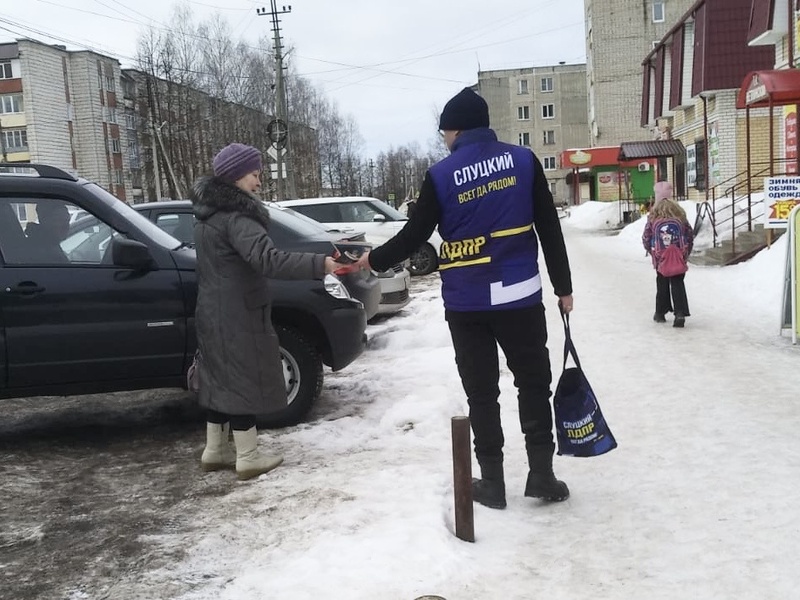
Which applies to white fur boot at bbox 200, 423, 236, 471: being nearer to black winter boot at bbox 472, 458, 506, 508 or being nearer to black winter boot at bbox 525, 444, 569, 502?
black winter boot at bbox 472, 458, 506, 508

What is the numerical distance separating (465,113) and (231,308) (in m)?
1.68

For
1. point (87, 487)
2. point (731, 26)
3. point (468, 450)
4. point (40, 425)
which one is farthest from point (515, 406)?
point (731, 26)

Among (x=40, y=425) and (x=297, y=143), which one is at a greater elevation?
(x=297, y=143)

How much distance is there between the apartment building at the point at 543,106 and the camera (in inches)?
3278

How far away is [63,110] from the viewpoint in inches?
2606

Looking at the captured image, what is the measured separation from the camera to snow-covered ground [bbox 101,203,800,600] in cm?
312

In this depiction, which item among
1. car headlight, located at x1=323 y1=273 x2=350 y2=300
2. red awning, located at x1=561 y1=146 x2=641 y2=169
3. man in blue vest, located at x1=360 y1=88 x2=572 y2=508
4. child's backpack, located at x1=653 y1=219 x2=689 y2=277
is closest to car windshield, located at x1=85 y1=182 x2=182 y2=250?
car headlight, located at x1=323 y1=273 x2=350 y2=300

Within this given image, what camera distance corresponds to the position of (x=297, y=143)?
56438 millimetres

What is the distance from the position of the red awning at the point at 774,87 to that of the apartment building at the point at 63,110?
60548mm

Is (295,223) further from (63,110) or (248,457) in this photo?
(63,110)

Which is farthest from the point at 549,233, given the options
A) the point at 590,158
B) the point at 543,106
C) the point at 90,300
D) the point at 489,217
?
the point at 543,106

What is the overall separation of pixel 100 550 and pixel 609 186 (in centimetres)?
4983

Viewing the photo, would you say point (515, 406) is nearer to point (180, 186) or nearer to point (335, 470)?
point (335, 470)

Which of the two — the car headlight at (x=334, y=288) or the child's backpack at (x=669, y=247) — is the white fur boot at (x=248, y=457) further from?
the child's backpack at (x=669, y=247)
